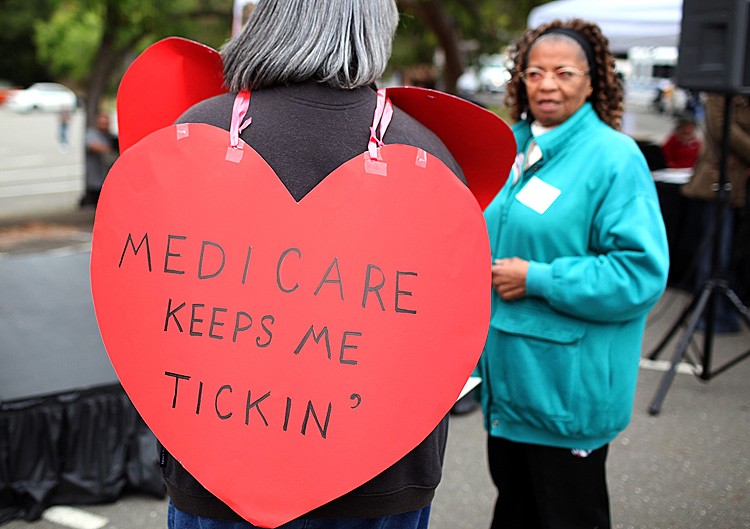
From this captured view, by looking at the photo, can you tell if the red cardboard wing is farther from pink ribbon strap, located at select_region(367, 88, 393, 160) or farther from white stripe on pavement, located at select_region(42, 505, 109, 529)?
white stripe on pavement, located at select_region(42, 505, 109, 529)

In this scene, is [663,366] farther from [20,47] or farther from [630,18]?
[20,47]

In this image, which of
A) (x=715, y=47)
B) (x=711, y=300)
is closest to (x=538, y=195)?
(x=715, y=47)

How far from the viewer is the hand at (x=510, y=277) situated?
6.75ft

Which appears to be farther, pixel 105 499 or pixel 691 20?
pixel 691 20

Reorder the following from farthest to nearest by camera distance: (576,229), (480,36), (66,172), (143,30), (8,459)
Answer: (66,172), (480,36), (143,30), (8,459), (576,229)

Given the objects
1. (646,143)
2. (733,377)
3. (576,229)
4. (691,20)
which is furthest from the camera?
(646,143)

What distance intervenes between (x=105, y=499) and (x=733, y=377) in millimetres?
3495

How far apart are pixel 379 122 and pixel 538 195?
837 mm

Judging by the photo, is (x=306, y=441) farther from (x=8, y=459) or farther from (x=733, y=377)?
(x=733, y=377)

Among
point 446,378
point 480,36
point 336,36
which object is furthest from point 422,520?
point 480,36

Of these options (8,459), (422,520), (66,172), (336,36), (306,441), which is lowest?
(66,172)

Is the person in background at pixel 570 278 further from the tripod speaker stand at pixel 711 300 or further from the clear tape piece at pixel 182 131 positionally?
the tripod speaker stand at pixel 711 300

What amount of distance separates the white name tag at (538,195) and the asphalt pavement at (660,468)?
5.09 feet

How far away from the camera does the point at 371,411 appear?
1302mm
